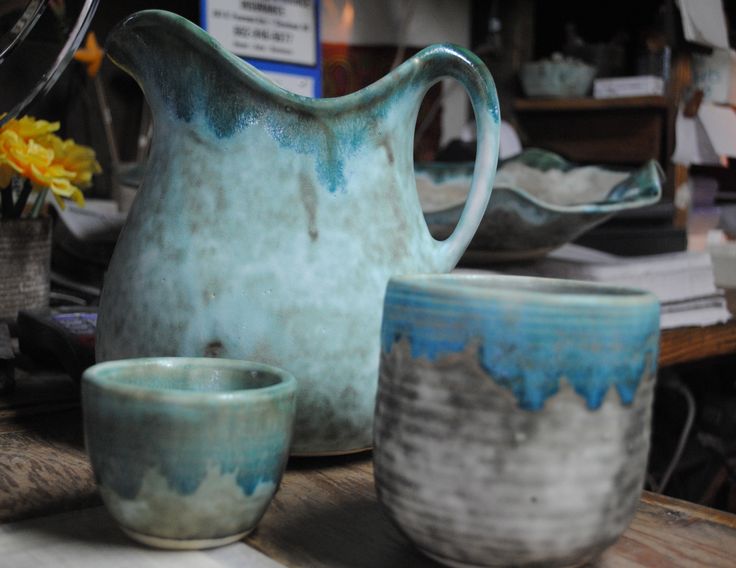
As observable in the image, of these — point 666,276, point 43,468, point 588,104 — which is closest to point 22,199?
point 43,468

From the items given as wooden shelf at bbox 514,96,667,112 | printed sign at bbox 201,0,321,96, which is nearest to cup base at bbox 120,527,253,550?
printed sign at bbox 201,0,321,96

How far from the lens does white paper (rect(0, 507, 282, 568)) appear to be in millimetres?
331

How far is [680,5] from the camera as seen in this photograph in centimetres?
154

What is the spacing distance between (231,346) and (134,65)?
0.16m

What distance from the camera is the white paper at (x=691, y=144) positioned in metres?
1.58

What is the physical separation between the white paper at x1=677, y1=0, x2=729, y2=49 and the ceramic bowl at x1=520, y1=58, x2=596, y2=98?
0.19 meters

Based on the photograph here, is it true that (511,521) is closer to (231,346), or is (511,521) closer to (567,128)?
(231,346)

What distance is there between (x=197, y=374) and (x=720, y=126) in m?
1.56

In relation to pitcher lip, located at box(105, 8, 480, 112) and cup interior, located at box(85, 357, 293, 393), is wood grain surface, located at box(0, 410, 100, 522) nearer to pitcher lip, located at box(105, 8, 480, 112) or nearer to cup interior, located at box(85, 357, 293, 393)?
cup interior, located at box(85, 357, 293, 393)

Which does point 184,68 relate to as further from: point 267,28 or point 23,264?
point 267,28

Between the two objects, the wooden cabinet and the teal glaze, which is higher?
the wooden cabinet

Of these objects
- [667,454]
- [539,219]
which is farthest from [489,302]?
[667,454]

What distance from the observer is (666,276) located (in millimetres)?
889

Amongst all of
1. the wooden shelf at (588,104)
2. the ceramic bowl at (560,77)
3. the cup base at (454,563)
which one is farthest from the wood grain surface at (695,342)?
the ceramic bowl at (560,77)
